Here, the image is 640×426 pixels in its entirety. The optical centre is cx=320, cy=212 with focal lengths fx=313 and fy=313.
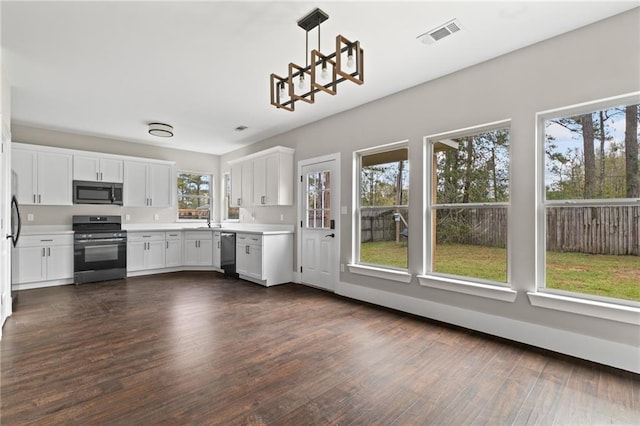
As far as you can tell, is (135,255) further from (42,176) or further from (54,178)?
(42,176)

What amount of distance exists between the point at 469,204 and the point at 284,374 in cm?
252

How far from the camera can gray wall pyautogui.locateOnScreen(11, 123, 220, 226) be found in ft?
17.9

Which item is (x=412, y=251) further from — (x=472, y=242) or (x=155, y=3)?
(x=155, y=3)

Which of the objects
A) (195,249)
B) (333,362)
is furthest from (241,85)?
(195,249)

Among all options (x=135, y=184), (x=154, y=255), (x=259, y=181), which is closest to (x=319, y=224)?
(x=259, y=181)

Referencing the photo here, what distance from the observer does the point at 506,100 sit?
305 cm

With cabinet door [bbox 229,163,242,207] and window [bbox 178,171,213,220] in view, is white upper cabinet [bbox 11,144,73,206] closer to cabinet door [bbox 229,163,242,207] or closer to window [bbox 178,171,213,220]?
window [bbox 178,171,213,220]

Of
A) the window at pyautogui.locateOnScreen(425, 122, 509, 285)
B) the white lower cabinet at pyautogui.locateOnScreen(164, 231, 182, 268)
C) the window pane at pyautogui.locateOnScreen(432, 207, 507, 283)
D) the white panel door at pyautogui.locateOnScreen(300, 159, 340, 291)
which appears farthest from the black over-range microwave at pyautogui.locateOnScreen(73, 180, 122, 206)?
the window pane at pyautogui.locateOnScreen(432, 207, 507, 283)

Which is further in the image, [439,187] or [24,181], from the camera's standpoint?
[24,181]

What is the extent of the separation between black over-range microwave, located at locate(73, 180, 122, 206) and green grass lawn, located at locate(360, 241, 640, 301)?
5.86 meters

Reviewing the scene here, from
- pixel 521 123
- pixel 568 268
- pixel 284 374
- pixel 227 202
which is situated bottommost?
pixel 284 374

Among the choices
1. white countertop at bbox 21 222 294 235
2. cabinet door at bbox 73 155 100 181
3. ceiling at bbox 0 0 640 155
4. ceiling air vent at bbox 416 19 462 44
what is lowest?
white countertop at bbox 21 222 294 235

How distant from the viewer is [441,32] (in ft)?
8.75

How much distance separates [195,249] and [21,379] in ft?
14.7
